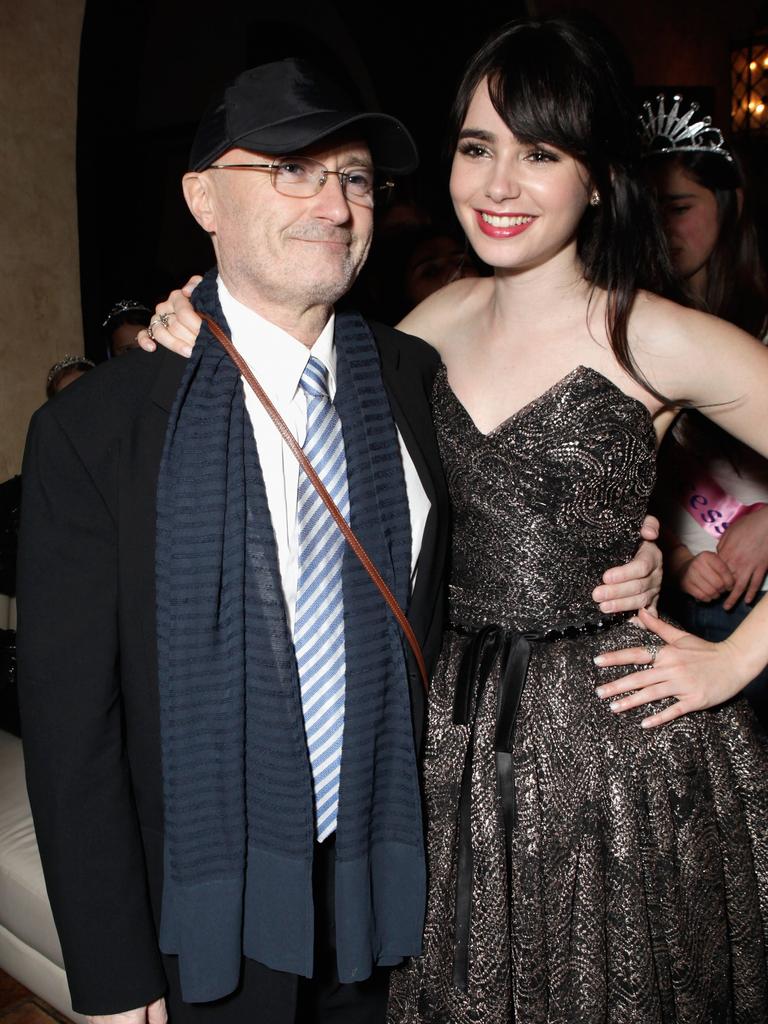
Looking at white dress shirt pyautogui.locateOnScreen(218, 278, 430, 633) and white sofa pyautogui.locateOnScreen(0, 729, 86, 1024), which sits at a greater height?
white dress shirt pyautogui.locateOnScreen(218, 278, 430, 633)

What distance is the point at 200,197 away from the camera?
4.33ft

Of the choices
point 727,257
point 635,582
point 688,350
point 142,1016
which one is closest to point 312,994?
point 142,1016

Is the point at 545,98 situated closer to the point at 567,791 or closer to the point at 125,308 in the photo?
the point at 567,791

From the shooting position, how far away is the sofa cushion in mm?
2199

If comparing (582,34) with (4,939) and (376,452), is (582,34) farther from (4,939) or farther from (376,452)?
(4,939)

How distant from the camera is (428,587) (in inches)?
54.9

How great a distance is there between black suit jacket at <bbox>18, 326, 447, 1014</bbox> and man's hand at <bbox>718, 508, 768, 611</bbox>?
146 cm

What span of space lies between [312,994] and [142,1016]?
0.36m

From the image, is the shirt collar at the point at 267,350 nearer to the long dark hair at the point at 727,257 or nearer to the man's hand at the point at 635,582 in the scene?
the man's hand at the point at 635,582

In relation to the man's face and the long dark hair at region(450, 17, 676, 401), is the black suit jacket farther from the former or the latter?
the long dark hair at region(450, 17, 676, 401)

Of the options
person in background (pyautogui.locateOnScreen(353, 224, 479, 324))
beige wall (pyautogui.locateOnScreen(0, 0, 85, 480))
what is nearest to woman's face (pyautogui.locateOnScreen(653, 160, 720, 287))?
person in background (pyautogui.locateOnScreen(353, 224, 479, 324))

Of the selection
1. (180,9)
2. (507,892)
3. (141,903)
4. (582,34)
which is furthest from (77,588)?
(180,9)

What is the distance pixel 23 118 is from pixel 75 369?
2.82 ft

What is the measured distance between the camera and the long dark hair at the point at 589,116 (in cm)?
137
